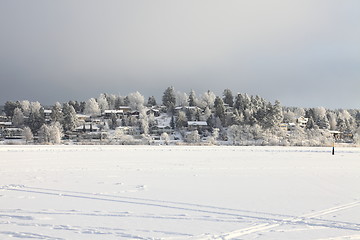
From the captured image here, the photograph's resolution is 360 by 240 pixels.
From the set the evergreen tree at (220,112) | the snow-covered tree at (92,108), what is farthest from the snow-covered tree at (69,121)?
the evergreen tree at (220,112)

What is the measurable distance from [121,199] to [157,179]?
183 inches

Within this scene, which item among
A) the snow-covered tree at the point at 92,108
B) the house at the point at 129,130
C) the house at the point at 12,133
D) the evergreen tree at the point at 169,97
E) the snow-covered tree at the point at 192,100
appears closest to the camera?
the house at the point at 12,133

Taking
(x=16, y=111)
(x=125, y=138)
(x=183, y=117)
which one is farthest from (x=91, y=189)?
(x=16, y=111)

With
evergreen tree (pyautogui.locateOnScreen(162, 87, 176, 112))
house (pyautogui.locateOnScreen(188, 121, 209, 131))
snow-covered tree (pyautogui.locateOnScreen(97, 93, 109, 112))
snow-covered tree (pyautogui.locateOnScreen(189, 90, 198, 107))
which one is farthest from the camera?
snow-covered tree (pyautogui.locateOnScreen(97, 93, 109, 112))

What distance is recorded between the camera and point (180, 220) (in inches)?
314

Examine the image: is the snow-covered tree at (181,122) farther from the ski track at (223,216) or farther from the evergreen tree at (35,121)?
the ski track at (223,216)

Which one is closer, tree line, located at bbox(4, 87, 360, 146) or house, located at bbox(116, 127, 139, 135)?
tree line, located at bbox(4, 87, 360, 146)

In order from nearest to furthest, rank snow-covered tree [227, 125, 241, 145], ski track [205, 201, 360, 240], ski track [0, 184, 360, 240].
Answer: ski track [205, 201, 360, 240] → ski track [0, 184, 360, 240] → snow-covered tree [227, 125, 241, 145]

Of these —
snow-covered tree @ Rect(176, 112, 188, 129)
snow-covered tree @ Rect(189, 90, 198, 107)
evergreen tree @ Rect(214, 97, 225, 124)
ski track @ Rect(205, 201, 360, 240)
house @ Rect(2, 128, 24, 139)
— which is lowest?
ski track @ Rect(205, 201, 360, 240)

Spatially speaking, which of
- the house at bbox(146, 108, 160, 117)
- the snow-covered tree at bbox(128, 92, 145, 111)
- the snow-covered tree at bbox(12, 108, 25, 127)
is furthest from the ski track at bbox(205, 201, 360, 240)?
the snow-covered tree at bbox(128, 92, 145, 111)

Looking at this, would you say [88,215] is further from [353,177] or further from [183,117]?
[183,117]

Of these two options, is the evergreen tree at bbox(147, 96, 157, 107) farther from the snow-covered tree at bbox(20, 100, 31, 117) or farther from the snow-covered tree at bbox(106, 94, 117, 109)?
the snow-covered tree at bbox(20, 100, 31, 117)

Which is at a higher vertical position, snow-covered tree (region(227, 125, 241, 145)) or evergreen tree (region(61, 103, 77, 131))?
evergreen tree (region(61, 103, 77, 131))

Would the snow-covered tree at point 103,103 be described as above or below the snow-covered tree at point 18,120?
above
